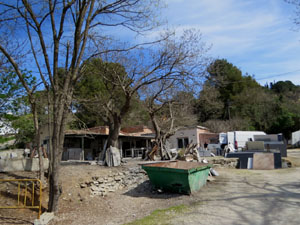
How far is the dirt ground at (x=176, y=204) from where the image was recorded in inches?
267

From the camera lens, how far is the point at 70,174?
1081 cm

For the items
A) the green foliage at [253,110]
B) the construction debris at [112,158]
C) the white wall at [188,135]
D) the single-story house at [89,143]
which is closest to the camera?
the construction debris at [112,158]

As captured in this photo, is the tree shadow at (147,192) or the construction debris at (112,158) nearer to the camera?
the tree shadow at (147,192)

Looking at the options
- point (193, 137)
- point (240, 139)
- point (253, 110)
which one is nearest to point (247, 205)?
point (240, 139)

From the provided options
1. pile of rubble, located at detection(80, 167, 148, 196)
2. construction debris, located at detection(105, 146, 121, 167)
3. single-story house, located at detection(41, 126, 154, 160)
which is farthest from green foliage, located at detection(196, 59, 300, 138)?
pile of rubble, located at detection(80, 167, 148, 196)

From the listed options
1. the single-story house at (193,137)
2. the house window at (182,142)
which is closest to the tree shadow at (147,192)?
the single-story house at (193,137)

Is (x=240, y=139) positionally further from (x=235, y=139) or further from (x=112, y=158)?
(x=112, y=158)

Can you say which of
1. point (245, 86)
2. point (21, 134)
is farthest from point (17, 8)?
point (245, 86)

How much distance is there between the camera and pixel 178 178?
380 inches

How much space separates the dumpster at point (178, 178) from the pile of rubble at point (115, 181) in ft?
6.02

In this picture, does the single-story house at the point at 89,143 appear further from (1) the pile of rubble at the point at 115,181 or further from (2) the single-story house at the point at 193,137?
Result: (1) the pile of rubble at the point at 115,181

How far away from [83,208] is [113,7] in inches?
274

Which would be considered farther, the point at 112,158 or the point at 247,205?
the point at 112,158

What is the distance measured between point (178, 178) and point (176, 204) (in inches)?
48.2
